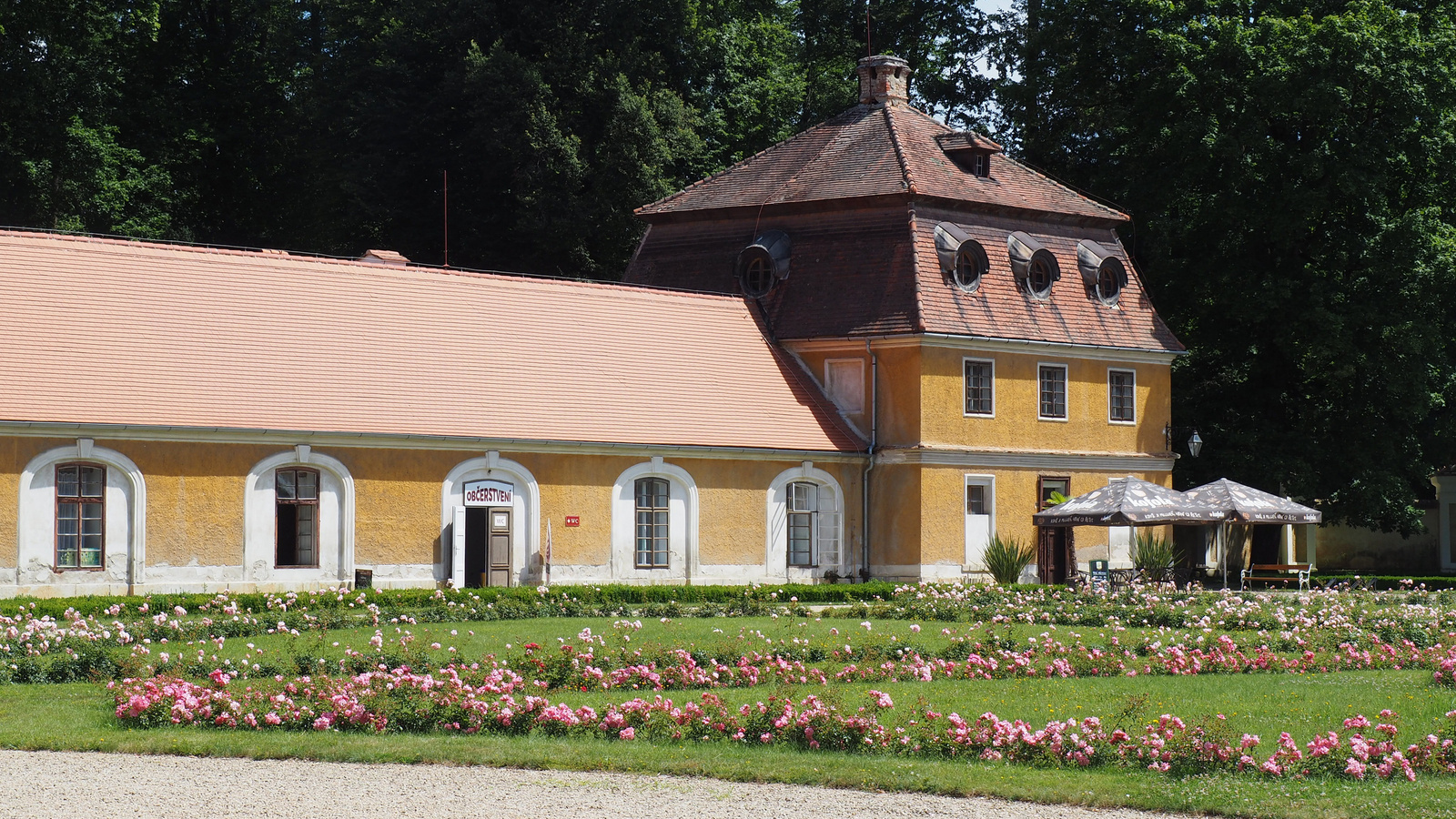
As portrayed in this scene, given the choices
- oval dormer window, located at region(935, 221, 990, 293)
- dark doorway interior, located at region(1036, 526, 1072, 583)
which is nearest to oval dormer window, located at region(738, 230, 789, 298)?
oval dormer window, located at region(935, 221, 990, 293)

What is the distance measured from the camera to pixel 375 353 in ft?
115

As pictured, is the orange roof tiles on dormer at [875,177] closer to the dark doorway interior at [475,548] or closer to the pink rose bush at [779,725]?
the dark doorway interior at [475,548]

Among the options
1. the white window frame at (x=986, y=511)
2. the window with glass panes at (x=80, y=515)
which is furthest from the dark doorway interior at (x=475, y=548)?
the white window frame at (x=986, y=511)

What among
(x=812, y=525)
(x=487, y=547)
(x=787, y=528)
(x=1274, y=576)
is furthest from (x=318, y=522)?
(x=1274, y=576)

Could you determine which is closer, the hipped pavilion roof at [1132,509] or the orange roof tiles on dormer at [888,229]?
the hipped pavilion roof at [1132,509]

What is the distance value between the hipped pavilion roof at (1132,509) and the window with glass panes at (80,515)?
18.2 metres

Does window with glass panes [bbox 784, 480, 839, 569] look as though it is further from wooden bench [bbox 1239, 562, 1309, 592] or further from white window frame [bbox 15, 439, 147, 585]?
white window frame [bbox 15, 439, 147, 585]

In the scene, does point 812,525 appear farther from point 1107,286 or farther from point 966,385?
point 1107,286

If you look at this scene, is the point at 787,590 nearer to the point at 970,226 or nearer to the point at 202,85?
the point at 970,226

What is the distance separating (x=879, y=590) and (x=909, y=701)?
56.4 ft

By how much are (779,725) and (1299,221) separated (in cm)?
3289

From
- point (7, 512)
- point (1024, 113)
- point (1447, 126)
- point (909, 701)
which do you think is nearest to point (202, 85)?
point (1024, 113)

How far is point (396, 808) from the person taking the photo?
40.4ft

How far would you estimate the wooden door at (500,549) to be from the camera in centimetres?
3472
